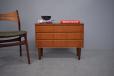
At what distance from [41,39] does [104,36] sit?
53.0 inches

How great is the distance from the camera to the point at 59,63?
2.53 metres

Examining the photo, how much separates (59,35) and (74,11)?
810 millimetres

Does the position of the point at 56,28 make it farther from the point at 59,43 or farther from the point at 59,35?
the point at 59,43

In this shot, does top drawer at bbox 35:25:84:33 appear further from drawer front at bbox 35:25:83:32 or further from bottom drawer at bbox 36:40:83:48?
bottom drawer at bbox 36:40:83:48

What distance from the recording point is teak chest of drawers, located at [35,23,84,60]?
2.57m

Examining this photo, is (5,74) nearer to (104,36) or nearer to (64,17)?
(64,17)

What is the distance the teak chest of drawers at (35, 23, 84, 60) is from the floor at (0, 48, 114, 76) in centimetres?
28

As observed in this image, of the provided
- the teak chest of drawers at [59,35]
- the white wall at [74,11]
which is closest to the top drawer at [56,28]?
the teak chest of drawers at [59,35]

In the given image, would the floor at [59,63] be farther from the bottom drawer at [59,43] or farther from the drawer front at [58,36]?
the drawer front at [58,36]

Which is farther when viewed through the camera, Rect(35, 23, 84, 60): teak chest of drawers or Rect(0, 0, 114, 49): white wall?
Rect(0, 0, 114, 49): white wall

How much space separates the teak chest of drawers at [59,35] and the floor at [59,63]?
284 millimetres

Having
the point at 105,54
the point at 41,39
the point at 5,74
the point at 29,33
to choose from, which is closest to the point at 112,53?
the point at 105,54

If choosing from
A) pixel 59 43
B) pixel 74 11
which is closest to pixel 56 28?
pixel 59 43

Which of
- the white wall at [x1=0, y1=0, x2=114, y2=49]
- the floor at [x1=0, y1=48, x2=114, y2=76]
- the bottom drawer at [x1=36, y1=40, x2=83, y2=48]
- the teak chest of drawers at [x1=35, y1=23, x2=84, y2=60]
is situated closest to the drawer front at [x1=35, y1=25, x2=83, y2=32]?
the teak chest of drawers at [x1=35, y1=23, x2=84, y2=60]
